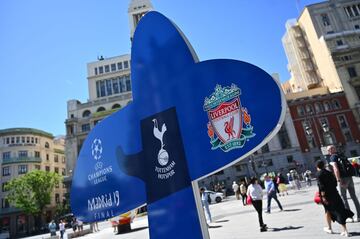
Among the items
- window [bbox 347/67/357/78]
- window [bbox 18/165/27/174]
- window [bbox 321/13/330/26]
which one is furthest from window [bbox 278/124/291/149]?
window [bbox 18/165/27/174]

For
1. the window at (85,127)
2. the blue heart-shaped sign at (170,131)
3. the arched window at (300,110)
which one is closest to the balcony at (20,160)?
the window at (85,127)

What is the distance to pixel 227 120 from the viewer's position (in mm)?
2500

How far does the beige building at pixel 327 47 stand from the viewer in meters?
46.2

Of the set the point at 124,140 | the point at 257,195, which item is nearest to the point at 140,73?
the point at 124,140

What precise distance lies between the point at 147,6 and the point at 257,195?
56870 millimetres

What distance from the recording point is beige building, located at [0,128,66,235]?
4747cm

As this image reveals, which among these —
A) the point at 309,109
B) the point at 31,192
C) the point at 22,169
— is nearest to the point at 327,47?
the point at 309,109

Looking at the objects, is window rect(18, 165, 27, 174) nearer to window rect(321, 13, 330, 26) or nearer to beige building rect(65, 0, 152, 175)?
beige building rect(65, 0, 152, 175)

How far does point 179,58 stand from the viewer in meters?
2.93

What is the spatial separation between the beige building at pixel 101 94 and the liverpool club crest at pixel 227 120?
159ft

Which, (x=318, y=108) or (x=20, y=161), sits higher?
(x=20, y=161)

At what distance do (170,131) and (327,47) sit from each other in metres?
53.0

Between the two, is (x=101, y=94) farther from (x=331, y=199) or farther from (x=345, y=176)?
(x=331, y=199)

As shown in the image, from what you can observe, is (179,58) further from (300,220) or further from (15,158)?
(15,158)
